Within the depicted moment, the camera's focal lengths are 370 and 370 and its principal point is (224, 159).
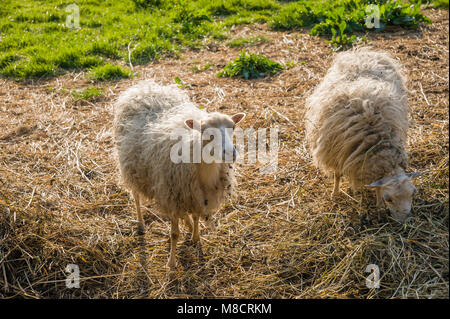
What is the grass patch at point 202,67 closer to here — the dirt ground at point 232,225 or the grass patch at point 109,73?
the grass patch at point 109,73

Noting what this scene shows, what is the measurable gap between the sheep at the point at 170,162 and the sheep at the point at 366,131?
102 centimetres

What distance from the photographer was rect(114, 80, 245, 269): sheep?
3186 millimetres

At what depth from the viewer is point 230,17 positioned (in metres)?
9.67

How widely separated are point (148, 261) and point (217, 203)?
0.88m

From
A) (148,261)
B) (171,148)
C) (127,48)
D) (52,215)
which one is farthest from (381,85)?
(127,48)

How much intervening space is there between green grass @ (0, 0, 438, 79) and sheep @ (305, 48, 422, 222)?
153 inches

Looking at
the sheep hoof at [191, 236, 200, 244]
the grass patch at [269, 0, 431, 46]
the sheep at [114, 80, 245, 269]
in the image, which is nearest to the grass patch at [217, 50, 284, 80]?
the grass patch at [269, 0, 431, 46]

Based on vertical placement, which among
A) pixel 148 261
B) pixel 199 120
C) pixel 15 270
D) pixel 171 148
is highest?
pixel 199 120

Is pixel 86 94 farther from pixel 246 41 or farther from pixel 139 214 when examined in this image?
pixel 246 41

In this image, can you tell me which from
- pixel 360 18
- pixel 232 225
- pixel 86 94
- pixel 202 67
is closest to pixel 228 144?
pixel 232 225

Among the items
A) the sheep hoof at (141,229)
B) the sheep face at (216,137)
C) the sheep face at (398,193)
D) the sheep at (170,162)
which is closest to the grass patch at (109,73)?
the sheep at (170,162)

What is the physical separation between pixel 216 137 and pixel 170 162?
0.56 meters

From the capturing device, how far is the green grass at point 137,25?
7.47m
